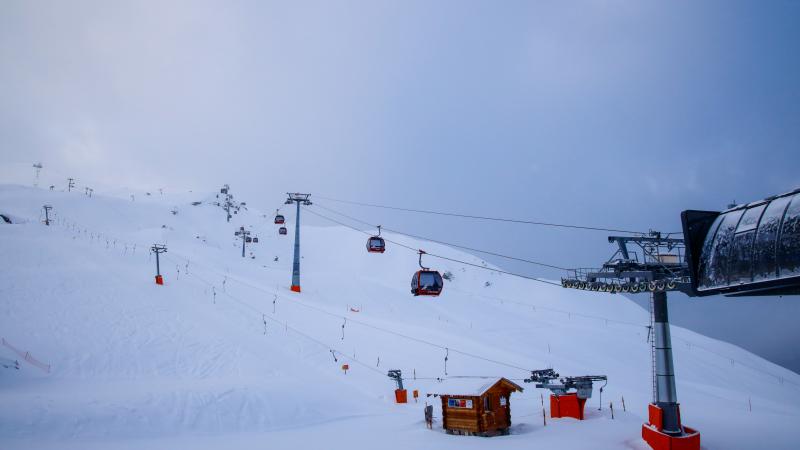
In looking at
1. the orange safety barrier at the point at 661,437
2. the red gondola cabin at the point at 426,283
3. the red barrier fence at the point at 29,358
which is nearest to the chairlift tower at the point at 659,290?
the orange safety barrier at the point at 661,437

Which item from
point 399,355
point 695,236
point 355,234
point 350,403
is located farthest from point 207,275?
point 355,234

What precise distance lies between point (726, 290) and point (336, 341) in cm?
2446

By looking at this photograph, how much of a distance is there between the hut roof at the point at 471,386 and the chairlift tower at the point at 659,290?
4.63 metres

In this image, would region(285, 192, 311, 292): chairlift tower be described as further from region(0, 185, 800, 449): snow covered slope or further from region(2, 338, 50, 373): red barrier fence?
region(2, 338, 50, 373): red barrier fence

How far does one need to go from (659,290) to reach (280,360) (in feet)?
60.0

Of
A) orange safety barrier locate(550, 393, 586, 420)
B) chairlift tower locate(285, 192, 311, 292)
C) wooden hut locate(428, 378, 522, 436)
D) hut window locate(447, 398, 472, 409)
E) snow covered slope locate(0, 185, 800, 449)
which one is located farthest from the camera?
chairlift tower locate(285, 192, 311, 292)

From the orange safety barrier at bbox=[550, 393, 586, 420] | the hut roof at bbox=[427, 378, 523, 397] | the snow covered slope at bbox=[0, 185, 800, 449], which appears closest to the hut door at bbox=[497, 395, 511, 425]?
the hut roof at bbox=[427, 378, 523, 397]

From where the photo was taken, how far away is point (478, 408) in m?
16.2

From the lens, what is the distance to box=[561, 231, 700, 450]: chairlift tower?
1462 cm

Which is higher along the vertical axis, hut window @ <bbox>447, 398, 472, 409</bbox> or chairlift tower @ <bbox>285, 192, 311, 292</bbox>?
chairlift tower @ <bbox>285, 192, 311, 292</bbox>

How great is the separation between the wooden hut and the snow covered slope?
1.95 ft

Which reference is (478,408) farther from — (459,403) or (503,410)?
(503,410)

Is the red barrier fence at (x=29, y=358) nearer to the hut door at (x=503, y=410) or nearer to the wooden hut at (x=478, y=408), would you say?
the wooden hut at (x=478, y=408)

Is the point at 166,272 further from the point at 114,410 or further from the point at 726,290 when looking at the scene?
the point at 726,290
